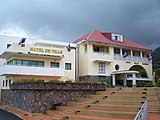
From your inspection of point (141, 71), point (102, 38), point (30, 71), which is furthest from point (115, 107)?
point (141, 71)

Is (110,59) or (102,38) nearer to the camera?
(110,59)

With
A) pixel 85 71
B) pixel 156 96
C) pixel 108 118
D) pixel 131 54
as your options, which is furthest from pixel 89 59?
pixel 108 118

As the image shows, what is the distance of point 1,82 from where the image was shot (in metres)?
28.1

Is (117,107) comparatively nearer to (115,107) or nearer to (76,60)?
(115,107)

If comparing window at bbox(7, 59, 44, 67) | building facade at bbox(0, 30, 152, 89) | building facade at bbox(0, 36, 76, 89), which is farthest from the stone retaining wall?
building facade at bbox(0, 30, 152, 89)

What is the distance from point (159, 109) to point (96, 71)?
14023mm

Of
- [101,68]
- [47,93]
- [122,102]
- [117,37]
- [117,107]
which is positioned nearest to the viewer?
[117,107]

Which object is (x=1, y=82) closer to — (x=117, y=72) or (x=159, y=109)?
(x=117, y=72)

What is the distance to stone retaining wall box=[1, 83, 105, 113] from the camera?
16.2m

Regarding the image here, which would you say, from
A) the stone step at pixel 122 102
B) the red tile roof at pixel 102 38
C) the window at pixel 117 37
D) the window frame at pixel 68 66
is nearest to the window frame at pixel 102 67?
the red tile roof at pixel 102 38

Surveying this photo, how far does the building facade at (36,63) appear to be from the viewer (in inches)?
865

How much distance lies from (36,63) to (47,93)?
7751mm

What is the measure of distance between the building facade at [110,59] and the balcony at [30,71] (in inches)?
175

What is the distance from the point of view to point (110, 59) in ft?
90.2
